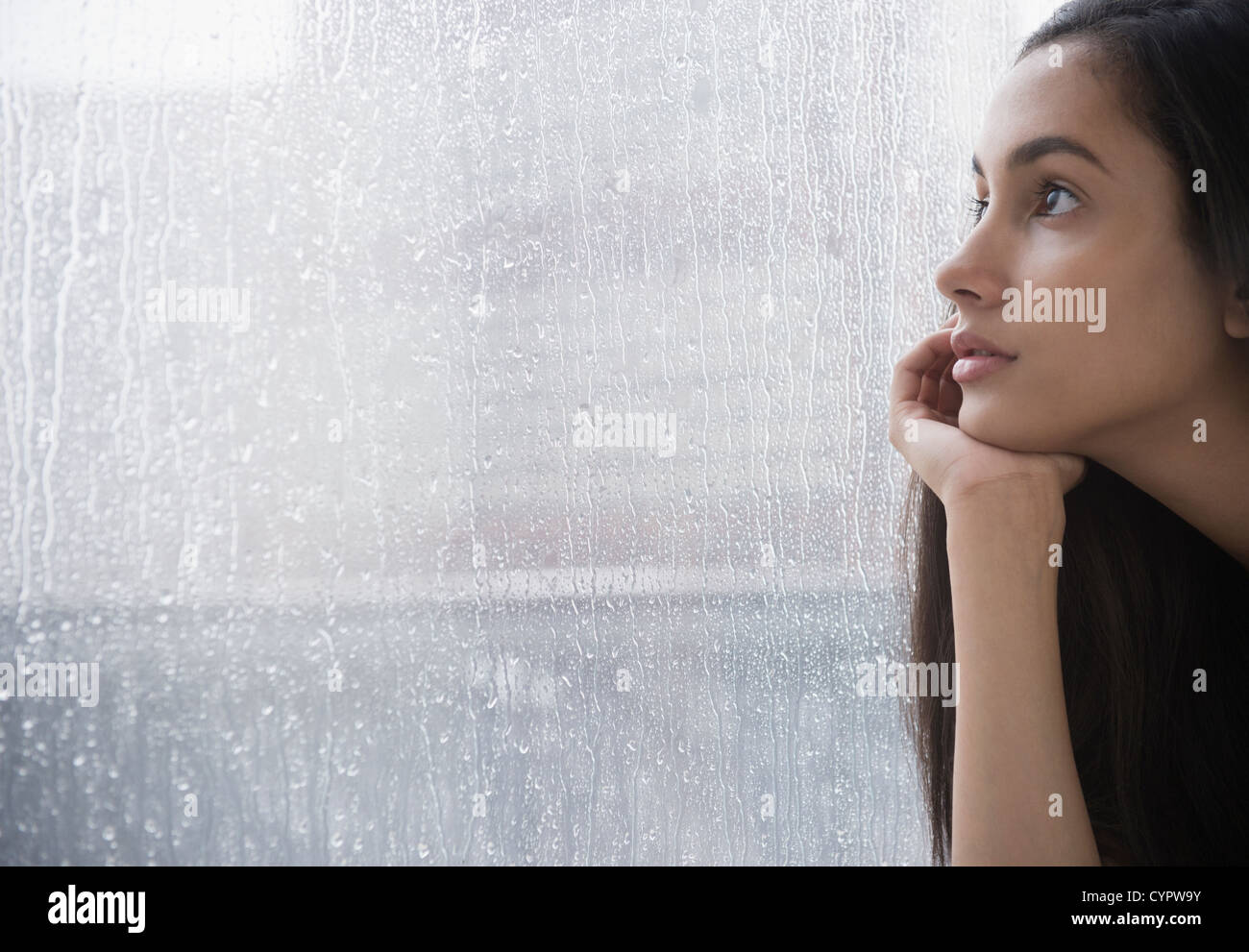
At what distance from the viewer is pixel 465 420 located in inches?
38.3

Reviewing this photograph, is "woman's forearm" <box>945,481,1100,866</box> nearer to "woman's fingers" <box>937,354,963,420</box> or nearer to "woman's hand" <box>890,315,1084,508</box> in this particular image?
"woman's hand" <box>890,315,1084,508</box>

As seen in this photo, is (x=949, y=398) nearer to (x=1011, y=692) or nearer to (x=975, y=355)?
(x=975, y=355)

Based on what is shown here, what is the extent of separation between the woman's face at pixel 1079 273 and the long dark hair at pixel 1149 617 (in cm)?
2

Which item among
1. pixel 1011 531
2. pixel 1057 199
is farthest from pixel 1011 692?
pixel 1057 199

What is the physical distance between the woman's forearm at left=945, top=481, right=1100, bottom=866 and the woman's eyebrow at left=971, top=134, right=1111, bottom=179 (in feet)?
0.86

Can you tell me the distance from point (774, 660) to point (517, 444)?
36cm

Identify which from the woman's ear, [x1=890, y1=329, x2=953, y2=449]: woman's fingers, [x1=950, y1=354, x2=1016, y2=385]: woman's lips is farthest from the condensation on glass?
the woman's ear

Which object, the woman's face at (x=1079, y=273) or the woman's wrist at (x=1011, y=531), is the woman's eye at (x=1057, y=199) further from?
the woman's wrist at (x=1011, y=531)

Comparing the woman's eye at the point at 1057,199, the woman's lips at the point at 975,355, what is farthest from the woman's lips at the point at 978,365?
the woman's eye at the point at 1057,199

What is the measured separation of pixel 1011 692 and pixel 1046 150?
43 centimetres

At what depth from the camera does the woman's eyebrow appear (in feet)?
2.39
